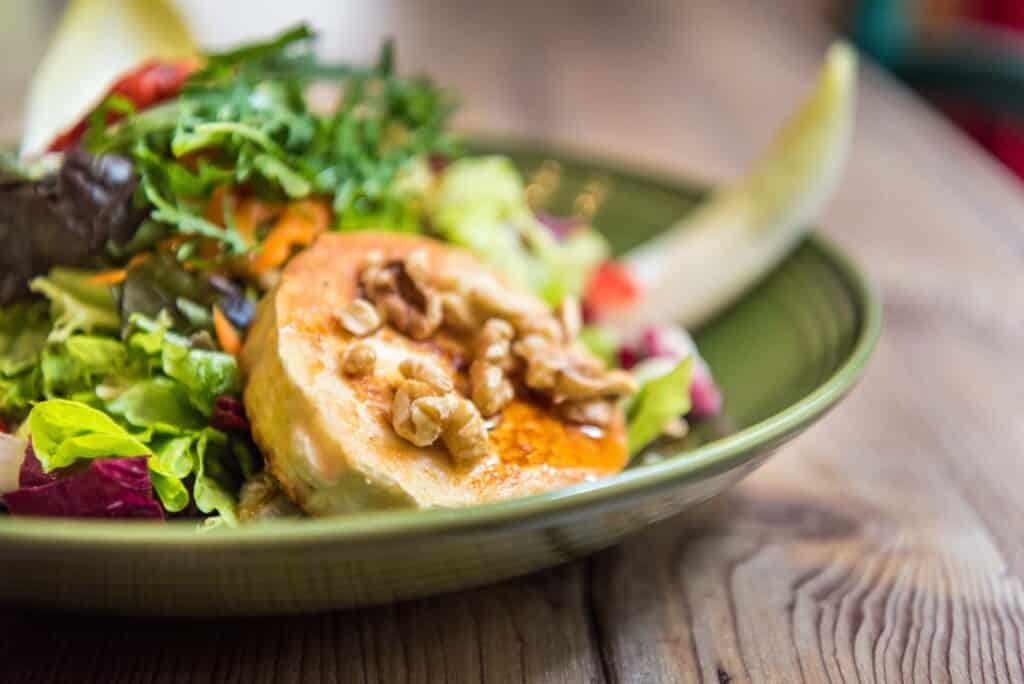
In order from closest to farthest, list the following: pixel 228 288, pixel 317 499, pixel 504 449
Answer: pixel 317 499
pixel 504 449
pixel 228 288

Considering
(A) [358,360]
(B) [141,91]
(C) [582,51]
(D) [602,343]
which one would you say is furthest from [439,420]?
(C) [582,51]

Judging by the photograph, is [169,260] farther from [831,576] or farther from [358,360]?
[831,576]

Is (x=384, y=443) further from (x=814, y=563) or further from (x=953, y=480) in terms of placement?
(x=953, y=480)

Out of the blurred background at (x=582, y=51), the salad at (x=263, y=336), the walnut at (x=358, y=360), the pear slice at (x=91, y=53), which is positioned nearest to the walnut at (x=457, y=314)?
the salad at (x=263, y=336)

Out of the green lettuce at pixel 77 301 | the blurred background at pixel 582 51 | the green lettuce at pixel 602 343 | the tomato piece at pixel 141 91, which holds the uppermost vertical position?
the tomato piece at pixel 141 91

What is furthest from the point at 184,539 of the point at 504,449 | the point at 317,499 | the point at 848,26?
the point at 848,26

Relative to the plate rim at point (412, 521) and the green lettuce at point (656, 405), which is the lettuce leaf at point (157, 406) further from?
the green lettuce at point (656, 405)
